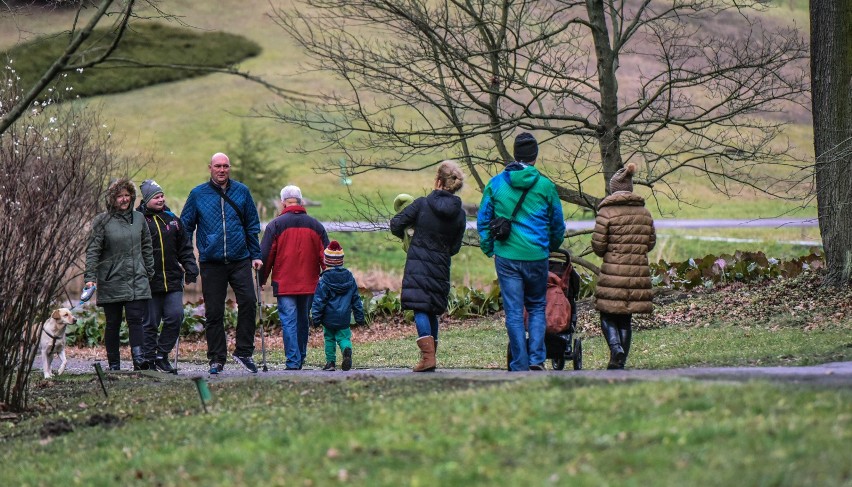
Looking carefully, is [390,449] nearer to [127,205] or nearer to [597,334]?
[127,205]

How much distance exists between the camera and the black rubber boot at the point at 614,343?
10.8 m

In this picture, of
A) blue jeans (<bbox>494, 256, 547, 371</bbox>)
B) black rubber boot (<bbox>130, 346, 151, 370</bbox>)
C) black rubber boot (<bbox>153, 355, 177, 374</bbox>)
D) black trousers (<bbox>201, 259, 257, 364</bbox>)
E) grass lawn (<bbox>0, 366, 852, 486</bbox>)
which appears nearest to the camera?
grass lawn (<bbox>0, 366, 852, 486</bbox>)

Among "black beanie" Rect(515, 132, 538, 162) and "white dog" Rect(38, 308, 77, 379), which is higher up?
"black beanie" Rect(515, 132, 538, 162)

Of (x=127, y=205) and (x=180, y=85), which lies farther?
(x=180, y=85)

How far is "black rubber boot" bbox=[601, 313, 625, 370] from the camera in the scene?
1077cm

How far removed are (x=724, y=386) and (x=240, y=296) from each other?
594 centimetres

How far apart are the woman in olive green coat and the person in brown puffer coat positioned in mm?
4814

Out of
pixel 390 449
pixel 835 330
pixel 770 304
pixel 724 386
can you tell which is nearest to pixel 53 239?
pixel 390 449

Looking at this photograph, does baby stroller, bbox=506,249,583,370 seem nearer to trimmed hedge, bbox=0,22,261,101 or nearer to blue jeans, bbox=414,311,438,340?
blue jeans, bbox=414,311,438,340

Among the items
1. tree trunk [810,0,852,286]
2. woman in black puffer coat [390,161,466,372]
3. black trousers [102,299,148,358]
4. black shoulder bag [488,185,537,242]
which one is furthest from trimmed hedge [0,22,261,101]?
black shoulder bag [488,185,537,242]

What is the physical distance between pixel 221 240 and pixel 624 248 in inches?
158

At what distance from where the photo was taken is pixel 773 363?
10820 mm

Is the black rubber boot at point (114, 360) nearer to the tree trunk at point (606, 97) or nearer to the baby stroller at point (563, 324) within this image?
the baby stroller at point (563, 324)

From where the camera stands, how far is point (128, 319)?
1235cm
